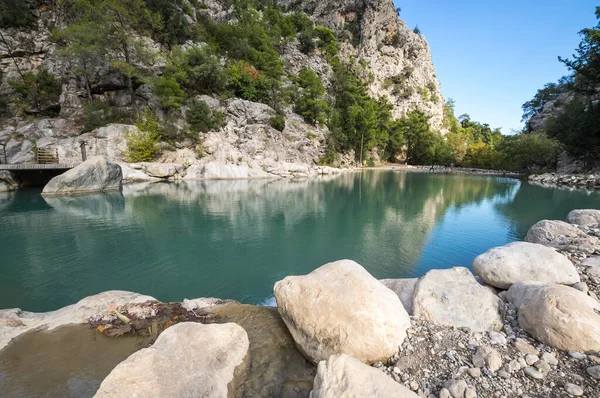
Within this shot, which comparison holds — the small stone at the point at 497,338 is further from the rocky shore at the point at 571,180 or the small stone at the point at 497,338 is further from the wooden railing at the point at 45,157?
the rocky shore at the point at 571,180

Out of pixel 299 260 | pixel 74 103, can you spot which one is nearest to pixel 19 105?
pixel 74 103

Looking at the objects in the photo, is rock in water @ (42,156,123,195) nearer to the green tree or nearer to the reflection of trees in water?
the reflection of trees in water

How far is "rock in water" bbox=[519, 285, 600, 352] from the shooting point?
2676mm

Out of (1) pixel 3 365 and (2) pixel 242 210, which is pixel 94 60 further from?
(1) pixel 3 365

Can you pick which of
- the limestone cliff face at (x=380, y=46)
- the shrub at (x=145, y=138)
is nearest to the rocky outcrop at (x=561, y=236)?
the shrub at (x=145, y=138)

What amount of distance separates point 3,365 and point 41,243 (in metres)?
8.18

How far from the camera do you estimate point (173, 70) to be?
1248 inches

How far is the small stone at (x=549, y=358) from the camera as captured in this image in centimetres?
260

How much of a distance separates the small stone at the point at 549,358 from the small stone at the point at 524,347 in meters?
0.10

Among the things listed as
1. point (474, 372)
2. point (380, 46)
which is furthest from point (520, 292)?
point (380, 46)

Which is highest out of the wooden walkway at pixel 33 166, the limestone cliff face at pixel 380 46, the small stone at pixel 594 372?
the limestone cliff face at pixel 380 46

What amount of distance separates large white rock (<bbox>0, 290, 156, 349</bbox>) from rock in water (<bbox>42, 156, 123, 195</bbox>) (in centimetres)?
1853

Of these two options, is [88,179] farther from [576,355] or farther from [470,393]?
[576,355]

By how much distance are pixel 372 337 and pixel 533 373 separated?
1.52 m
